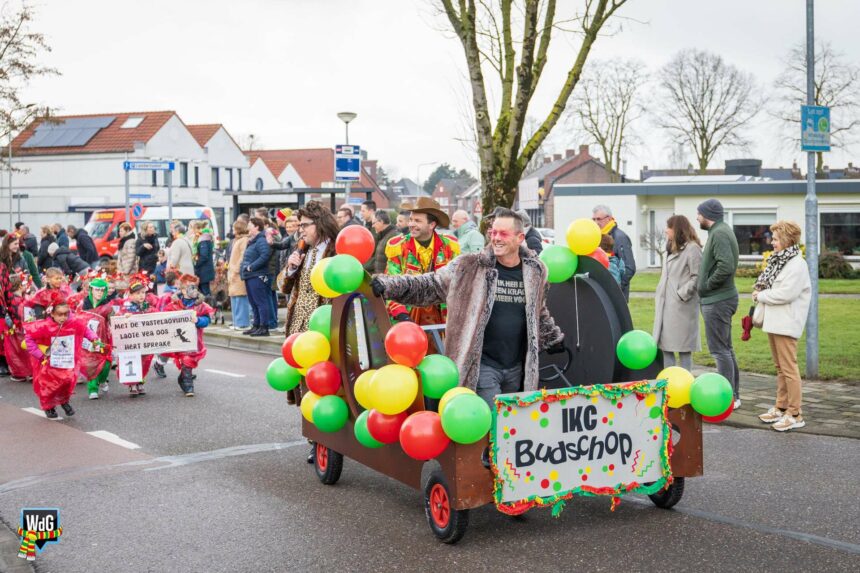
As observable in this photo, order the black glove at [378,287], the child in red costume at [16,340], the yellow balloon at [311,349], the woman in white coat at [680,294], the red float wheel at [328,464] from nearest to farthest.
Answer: the black glove at [378,287], the yellow balloon at [311,349], the red float wheel at [328,464], the woman in white coat at [680,294], the child in red costume at [16,340]

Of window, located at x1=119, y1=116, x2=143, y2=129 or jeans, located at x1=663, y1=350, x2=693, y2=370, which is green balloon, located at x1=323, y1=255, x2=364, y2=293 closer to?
jeans, located at x1=663, y1=350, x2=693, y2=370

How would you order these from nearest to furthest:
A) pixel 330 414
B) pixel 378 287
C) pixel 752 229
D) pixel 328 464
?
pixel 378 287 < pixel 330 414 < pixel 328 464 < pixel 752 229

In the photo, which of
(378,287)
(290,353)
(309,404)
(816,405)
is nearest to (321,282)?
(378,287)

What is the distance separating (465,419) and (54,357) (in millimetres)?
5807

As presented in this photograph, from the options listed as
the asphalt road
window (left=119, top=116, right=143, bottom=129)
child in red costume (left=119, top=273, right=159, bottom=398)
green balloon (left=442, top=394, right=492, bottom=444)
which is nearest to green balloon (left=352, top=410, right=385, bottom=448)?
the asphalt road

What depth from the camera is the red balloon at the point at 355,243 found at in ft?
19.5

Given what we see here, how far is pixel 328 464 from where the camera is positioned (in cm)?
668

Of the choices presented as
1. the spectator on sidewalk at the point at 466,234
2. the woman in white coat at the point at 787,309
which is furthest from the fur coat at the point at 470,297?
the spectator on sidewalk at the point at 466,234

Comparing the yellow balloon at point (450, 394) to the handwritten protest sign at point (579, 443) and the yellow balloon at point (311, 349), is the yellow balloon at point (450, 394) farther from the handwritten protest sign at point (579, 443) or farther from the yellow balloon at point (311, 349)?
the yellow balloon at point (311, 349)

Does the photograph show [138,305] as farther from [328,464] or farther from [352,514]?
[352,514]

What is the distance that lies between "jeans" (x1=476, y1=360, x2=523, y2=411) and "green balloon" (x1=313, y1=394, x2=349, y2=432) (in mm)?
1133

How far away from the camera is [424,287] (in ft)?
19.1

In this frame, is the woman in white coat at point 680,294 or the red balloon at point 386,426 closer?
the red balloon at point 386,426

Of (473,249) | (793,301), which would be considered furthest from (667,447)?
(473,249)
